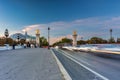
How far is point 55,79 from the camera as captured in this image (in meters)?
9.51

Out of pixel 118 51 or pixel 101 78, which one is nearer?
pixel 101 78

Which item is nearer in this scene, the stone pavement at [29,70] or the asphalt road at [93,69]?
the stone pavement at [29,70]

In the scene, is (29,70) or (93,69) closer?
(29,70)

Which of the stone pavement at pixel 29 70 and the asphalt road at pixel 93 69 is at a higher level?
the stone pavement at pixel 29 70

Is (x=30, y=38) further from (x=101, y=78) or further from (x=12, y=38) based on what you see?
(x=101, y=78)

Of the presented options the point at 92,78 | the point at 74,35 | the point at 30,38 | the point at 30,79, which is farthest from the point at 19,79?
the point at 30,38

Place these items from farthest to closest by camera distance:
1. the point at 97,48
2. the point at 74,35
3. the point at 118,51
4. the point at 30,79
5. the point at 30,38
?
the point at 30,38 → the point at 74,35 → the point at 97,48 → the point at 118,51 → the point at 30,79

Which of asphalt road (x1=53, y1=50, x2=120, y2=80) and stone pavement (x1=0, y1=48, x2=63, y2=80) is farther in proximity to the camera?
asphalt road (x1=53, y1=50, x2=120, y2=80)

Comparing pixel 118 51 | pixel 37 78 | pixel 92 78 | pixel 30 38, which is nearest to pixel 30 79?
pixel 37 78

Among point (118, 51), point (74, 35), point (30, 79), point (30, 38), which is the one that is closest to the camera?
point (30, 79)

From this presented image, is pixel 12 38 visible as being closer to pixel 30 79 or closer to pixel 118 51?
pixel 118 51

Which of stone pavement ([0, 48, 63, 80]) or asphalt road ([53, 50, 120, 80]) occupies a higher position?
stone pavement ([0, 48, 63, 80])

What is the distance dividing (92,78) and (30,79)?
2.90 meters

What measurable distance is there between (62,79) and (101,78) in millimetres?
1877
